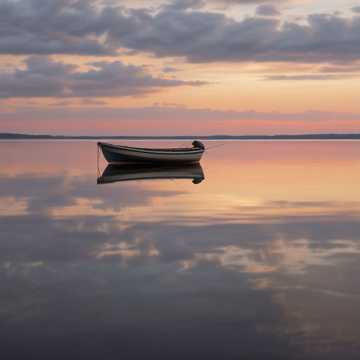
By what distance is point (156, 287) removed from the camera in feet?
29.9

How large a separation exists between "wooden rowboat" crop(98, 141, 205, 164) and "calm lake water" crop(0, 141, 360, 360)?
22231mm

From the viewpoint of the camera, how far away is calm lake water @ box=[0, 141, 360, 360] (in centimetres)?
670

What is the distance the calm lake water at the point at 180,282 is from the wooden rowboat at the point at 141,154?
875 inches

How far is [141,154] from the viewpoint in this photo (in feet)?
140

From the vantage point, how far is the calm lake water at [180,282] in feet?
22.0

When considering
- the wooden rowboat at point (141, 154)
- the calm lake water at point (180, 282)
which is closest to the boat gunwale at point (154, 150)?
the wooden rowboat at point (141, 154)

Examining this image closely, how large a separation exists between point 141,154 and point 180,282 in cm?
3339

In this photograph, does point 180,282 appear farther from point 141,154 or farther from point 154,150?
point 154,150

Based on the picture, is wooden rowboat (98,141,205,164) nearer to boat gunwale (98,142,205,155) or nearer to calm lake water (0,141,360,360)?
boat gunwale (98,142,205,155)

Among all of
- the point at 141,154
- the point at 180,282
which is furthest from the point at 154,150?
the point at 180,282

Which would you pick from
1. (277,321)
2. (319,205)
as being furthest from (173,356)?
(319,205)

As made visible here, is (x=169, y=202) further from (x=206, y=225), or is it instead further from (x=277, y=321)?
(x=277, y=321)

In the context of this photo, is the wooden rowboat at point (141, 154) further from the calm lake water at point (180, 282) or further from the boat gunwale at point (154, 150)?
the calm lake water at point (180, 282)

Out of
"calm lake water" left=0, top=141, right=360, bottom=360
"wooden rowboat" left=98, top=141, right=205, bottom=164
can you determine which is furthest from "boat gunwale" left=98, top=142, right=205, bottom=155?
"calm lake water" left=0, top=141, right=360, bottom=360
